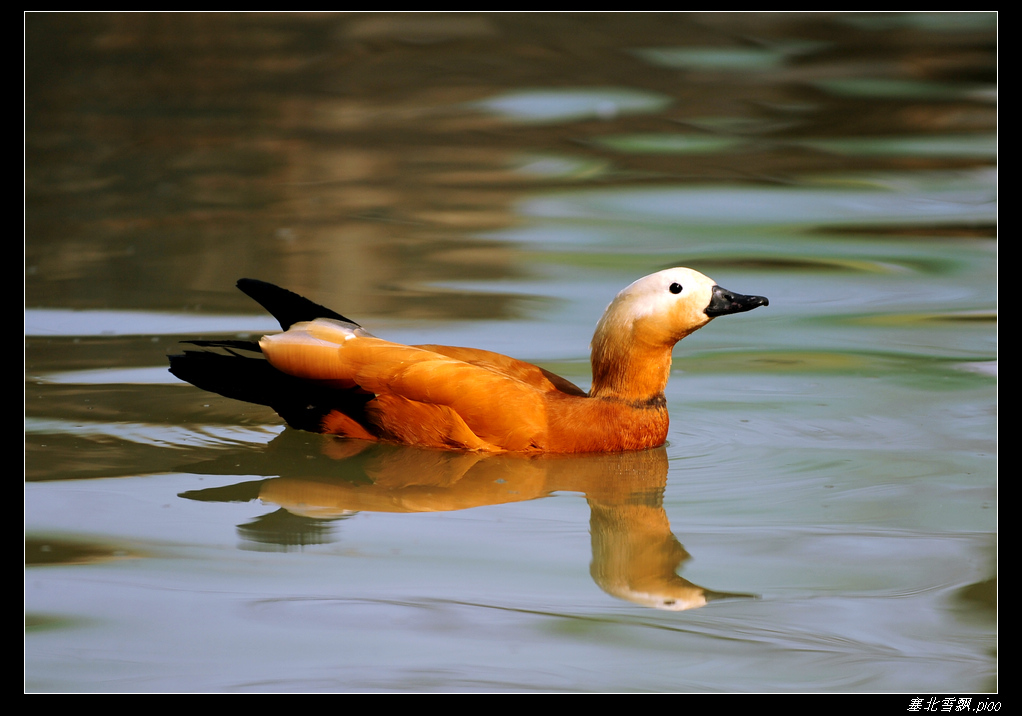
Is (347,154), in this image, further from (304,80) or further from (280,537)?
(280,537)

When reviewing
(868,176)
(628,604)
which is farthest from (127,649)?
(868,176)

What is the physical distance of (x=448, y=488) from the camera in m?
5.86

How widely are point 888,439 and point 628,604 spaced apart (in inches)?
89.1

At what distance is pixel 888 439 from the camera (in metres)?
6.44

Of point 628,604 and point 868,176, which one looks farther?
point 868,176

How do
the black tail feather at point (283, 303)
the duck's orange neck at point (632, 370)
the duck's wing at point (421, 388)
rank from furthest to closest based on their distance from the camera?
the black tail feather at point (283, 303) < the duck's orange neck at point (632, 370) < the duck's wing at point (421, 388)

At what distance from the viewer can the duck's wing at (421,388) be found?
19.8 feet

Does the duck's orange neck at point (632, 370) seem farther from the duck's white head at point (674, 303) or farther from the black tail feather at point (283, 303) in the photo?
the black tail feather at point (283, 303)

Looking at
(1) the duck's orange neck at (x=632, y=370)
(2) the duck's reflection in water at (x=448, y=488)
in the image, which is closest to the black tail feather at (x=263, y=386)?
(2) the duck's reflection in water at (x=448, y=488)

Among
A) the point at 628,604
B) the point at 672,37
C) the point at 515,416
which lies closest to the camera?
the point at 628,604

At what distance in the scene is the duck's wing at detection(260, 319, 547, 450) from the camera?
6031 mm

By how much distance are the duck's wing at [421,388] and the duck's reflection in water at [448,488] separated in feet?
0.45

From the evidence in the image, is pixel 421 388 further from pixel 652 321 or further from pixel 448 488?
pixel 652 321

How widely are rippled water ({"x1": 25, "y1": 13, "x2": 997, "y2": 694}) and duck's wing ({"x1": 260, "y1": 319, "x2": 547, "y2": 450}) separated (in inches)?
5.6
